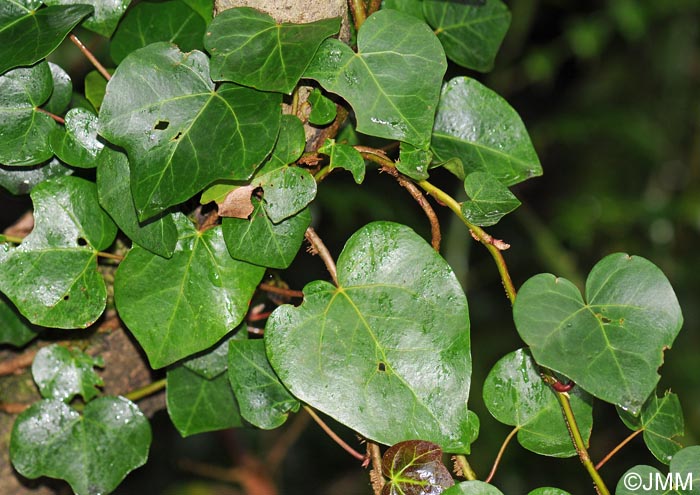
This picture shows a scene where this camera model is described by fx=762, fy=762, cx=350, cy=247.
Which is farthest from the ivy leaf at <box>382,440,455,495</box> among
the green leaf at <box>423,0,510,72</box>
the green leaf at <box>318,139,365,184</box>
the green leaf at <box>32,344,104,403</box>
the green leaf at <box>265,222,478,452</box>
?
the green leaf at <box>423,0,510,72</box>

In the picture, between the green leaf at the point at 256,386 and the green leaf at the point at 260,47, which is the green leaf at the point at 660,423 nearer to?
the green leaf at the point at 256,386

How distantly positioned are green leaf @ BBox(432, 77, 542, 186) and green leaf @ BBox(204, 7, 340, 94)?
20 centimetres

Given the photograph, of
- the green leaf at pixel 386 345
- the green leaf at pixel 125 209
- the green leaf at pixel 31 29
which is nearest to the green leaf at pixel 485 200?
the green leaf at pixel 386 345

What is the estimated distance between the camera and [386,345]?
74cm

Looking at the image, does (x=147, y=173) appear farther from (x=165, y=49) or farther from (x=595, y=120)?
(x=595, y=120)

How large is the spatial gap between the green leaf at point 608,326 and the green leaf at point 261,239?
0.79 ft

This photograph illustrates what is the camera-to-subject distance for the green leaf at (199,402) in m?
0.89

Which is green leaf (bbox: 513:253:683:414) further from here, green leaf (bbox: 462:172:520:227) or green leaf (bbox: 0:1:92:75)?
green leaf (bbox: 0:1:92:75)

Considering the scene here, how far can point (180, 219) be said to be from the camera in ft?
2.65

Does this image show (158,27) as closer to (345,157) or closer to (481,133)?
(345,157)

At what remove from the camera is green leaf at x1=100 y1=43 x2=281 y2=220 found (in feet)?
2.40

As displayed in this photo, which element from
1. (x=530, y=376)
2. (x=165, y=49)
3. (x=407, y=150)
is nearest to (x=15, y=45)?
(x=165, y=49)

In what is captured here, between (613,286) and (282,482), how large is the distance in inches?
91.9

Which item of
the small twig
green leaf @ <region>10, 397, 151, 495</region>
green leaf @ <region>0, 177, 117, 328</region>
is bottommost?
green leaf @ <region>10, 397, 151, 495</region>
